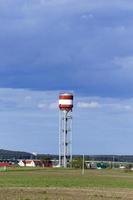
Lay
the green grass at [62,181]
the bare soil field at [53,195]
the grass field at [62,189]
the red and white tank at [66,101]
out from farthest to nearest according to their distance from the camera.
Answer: the red and white tank at [66,101] → the green grass at [62,181] → the grass field at [62,189] → the bare soil field at [53,195]

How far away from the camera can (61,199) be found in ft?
116

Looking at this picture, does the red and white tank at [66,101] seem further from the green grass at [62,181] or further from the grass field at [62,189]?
the grass field at [62,189]

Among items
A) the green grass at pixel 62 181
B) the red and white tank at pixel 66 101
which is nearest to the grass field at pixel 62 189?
the green grass at pixel 62 181

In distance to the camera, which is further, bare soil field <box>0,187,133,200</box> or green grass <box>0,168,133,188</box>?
green grass <box>0,168,133,188</box>

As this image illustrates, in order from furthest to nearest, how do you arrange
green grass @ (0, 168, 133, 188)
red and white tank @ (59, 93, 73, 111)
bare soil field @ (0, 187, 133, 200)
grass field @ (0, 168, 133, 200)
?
1. red and white tank @ (59, 93, 73, 111)
2. green grass @ (0, 168, 133, 188)
3. grass field @ (0, 168, 133, 200)
4. bare soil field @ (0, 187, 133, 200)

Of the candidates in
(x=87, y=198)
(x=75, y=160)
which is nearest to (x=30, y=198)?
(x=87, y=198)

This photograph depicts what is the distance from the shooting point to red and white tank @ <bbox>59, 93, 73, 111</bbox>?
165125 mm

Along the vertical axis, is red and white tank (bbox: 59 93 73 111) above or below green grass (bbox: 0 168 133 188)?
above

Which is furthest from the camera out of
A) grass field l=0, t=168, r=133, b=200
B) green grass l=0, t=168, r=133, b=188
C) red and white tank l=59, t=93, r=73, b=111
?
red and white tank l=59, t=93, r=73, b=111

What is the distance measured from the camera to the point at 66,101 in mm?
166125

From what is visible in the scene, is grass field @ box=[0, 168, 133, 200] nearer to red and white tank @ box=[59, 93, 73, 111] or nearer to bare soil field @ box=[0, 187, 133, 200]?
bare soil field @ box=[0, 187, 133, 200]

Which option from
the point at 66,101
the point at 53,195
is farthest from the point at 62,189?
the point at 66,101

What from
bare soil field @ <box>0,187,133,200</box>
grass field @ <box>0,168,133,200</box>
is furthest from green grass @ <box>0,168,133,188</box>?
bare soil field @ <box>0,187,133,200</box>

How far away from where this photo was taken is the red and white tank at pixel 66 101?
16512 centimetres
